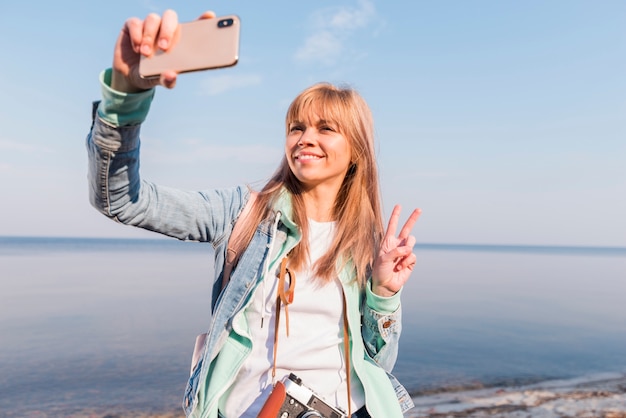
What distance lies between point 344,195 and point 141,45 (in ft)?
4.45

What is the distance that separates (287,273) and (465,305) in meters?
13.9

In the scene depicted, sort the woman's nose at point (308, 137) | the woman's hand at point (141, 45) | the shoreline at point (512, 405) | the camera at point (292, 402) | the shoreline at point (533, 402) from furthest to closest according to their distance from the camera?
1. the shoreline at point (533, 402)
2. the shoreline at point (512, 405)
3. the woman's nose at point (308, 137)
4. the camera at point (292, 402)
5. the woman's hand at point (141, 45)

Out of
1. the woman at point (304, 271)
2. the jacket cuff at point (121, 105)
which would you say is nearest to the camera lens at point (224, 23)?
the jacket cuff at point (121, 105)

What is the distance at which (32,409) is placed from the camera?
656 centimetres

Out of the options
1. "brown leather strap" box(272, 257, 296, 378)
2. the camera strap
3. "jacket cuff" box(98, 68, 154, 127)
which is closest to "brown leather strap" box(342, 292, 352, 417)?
the camera strap

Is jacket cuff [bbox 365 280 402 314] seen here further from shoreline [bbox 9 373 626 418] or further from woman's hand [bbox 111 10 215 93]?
shoreline [bbox 9 373 626 418]

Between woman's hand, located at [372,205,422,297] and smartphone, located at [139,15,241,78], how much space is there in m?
1.09

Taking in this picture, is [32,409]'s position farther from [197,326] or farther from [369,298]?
[369,298]

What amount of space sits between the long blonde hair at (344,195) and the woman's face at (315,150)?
0.03 meters

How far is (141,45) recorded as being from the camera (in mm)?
1254

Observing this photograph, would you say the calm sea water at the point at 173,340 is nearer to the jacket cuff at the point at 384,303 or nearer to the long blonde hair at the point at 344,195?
the long blonde hair at the point at 344,195

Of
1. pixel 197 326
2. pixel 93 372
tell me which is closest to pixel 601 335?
pixel 197 326

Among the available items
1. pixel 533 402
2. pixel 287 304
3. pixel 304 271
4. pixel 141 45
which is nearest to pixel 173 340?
pixel 533 402

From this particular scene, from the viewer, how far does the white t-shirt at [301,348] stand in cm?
199
